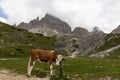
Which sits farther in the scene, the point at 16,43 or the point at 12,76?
the point at 16,43

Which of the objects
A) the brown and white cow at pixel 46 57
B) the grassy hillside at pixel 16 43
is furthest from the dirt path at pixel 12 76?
the grassy hillside at pixel 16 43

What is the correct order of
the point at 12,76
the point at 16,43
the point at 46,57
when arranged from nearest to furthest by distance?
1. the point at 46,57
2. the point at 12,76
3. the point at 16,43

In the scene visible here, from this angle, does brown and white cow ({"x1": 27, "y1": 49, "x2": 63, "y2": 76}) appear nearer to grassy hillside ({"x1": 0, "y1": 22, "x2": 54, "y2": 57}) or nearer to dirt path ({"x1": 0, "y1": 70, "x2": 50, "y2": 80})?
dirt path ({"x1": 0, "y1": 70, "x2": 50, "y2": 80})

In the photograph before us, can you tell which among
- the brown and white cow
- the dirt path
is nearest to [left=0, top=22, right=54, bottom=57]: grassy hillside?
the dirt path

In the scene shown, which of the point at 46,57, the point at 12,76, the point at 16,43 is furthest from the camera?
the point at 16,43

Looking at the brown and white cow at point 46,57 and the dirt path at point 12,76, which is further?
the brown and white cow at point 46,57

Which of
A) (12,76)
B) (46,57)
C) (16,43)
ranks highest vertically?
(16,43)

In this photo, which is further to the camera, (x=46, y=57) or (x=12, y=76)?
(x=12, y=76)

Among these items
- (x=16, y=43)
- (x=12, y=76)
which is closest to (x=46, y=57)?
(x=12, y=76)

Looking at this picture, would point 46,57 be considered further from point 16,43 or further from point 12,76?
point 16,43

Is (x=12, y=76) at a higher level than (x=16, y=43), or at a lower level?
lower

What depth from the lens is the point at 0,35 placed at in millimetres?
145000

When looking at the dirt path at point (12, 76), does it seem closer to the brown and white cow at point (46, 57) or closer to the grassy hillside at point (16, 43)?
the brown and white cow at point (46, 57)

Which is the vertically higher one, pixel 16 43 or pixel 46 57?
pixel 16 43
